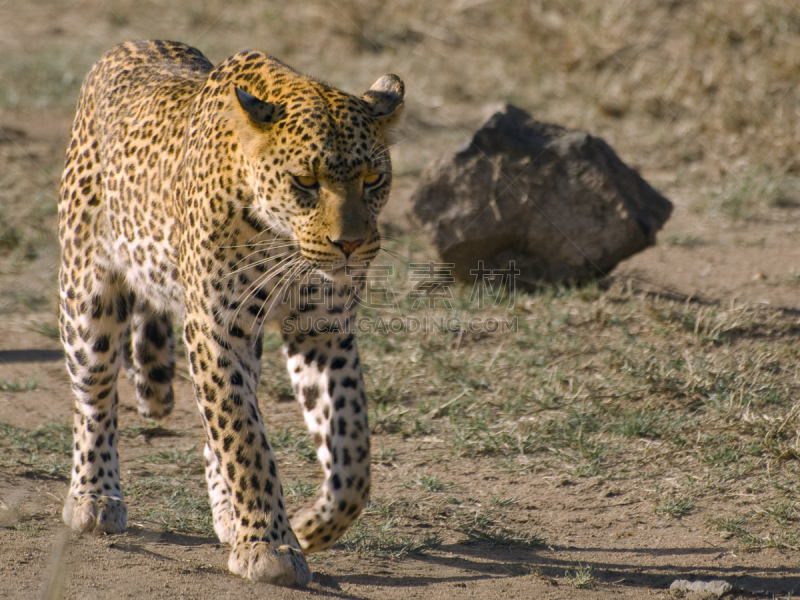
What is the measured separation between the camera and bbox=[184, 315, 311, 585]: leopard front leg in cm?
424

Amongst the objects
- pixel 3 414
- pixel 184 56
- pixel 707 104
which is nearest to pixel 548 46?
pixel 707 104

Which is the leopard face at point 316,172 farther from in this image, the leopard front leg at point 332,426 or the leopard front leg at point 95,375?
the leopard front leg at point 95,375

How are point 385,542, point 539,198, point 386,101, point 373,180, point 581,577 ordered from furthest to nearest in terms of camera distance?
point 539,198 → point 385,542 → point 386,101 → point 581,577 → point 373,180

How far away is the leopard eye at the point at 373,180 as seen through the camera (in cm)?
425

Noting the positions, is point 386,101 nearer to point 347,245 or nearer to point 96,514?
point 347,245

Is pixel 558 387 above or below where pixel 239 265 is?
below

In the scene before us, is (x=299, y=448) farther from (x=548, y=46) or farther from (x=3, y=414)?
(x=548, y=46)

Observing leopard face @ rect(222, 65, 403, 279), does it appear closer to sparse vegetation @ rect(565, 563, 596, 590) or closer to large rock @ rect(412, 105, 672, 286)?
sparse vegetation @ rect(565, 563, 596, 590)

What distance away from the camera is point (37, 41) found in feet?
42.5

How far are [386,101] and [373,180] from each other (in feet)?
1.48

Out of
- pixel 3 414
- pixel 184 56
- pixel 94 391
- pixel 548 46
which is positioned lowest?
pixel 3 414

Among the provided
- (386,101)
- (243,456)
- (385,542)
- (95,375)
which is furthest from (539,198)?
(243,456)

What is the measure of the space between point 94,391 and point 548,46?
8116 mm

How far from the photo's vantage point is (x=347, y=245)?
414 cm
